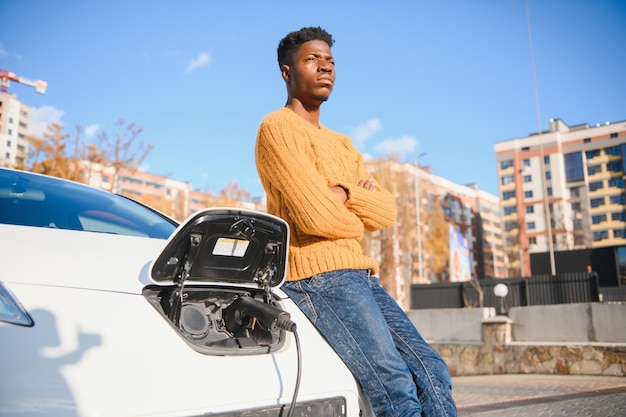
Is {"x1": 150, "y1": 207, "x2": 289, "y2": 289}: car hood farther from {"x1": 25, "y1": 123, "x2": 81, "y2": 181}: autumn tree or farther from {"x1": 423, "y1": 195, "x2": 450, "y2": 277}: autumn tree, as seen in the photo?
{"x1": 423, "y1": 195, "x2": 450, "y2": 277}: autumn tree

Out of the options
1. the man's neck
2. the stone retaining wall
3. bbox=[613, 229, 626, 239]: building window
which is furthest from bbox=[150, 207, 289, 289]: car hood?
bbox=[613, 229, 626, 239]: building window

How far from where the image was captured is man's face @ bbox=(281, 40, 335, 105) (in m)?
1.99

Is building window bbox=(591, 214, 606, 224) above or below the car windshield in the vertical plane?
above

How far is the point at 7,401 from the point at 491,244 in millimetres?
110034

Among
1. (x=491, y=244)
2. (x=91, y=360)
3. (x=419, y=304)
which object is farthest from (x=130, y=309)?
(x=491, y=244)

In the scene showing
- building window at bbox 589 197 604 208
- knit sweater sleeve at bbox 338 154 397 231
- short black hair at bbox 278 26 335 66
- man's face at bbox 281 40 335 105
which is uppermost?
building window at bbox 589 197 604 208

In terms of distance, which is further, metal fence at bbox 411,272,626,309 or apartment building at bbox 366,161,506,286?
apartment building at bbox 366,161,506,286

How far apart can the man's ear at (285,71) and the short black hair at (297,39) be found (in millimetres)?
16

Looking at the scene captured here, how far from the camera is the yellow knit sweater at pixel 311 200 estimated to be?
5.49 ft

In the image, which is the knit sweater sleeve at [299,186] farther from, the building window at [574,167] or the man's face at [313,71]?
the building window at [574,167]

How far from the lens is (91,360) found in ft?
3.79

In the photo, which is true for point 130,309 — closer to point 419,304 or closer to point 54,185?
point 54,185

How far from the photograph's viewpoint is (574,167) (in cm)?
7625

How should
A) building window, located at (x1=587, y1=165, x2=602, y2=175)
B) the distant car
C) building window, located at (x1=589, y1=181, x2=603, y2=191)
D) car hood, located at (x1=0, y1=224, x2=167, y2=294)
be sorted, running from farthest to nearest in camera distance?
building window, located at (x1=589, y1=181, x2=603, y2=191) → building window, located at (x1=587, y1=165, x2=602, y2=175) → car hood, located at (x1=0, y1=224, x2=167, y2=294) → the distant car
